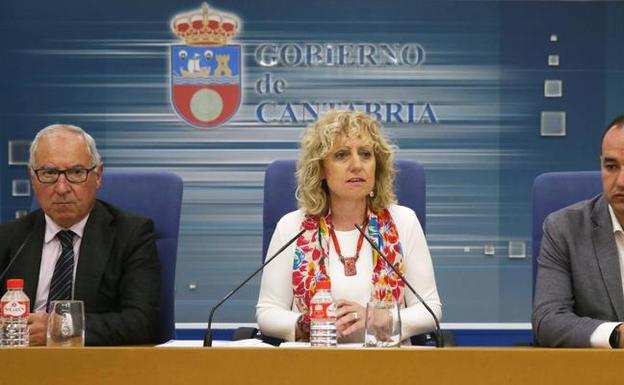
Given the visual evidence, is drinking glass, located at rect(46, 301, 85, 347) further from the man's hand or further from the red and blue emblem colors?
the red and blue emblem colors

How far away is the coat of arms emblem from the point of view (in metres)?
6.26

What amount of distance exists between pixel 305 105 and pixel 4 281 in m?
3.33

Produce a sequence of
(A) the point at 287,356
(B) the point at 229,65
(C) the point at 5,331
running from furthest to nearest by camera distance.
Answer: (B) the point at 229,65 → (C) the point at 5,331 → (A) the point at 287,356

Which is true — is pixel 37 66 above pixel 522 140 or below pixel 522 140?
above

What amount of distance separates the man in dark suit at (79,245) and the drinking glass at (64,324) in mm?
683

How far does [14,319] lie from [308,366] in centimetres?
97

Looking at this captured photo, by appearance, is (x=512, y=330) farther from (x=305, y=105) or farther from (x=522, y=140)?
(x=305, y=105)

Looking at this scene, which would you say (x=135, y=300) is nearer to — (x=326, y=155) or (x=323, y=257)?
(x=323, y=257)

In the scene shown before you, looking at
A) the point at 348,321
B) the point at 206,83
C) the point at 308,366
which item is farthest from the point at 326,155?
the point at 206,83

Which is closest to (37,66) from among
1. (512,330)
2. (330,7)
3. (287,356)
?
(330,7)

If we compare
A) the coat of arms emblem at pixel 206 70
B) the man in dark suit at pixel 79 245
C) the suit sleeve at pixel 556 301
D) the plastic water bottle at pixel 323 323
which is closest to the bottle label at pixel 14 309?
the man in dark suit at pixel 79 245

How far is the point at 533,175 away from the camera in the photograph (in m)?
6.32

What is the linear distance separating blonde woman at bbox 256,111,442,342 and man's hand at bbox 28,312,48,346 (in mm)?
717

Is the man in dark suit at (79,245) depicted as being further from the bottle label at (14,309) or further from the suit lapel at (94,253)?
the bottle label at (14,309)
